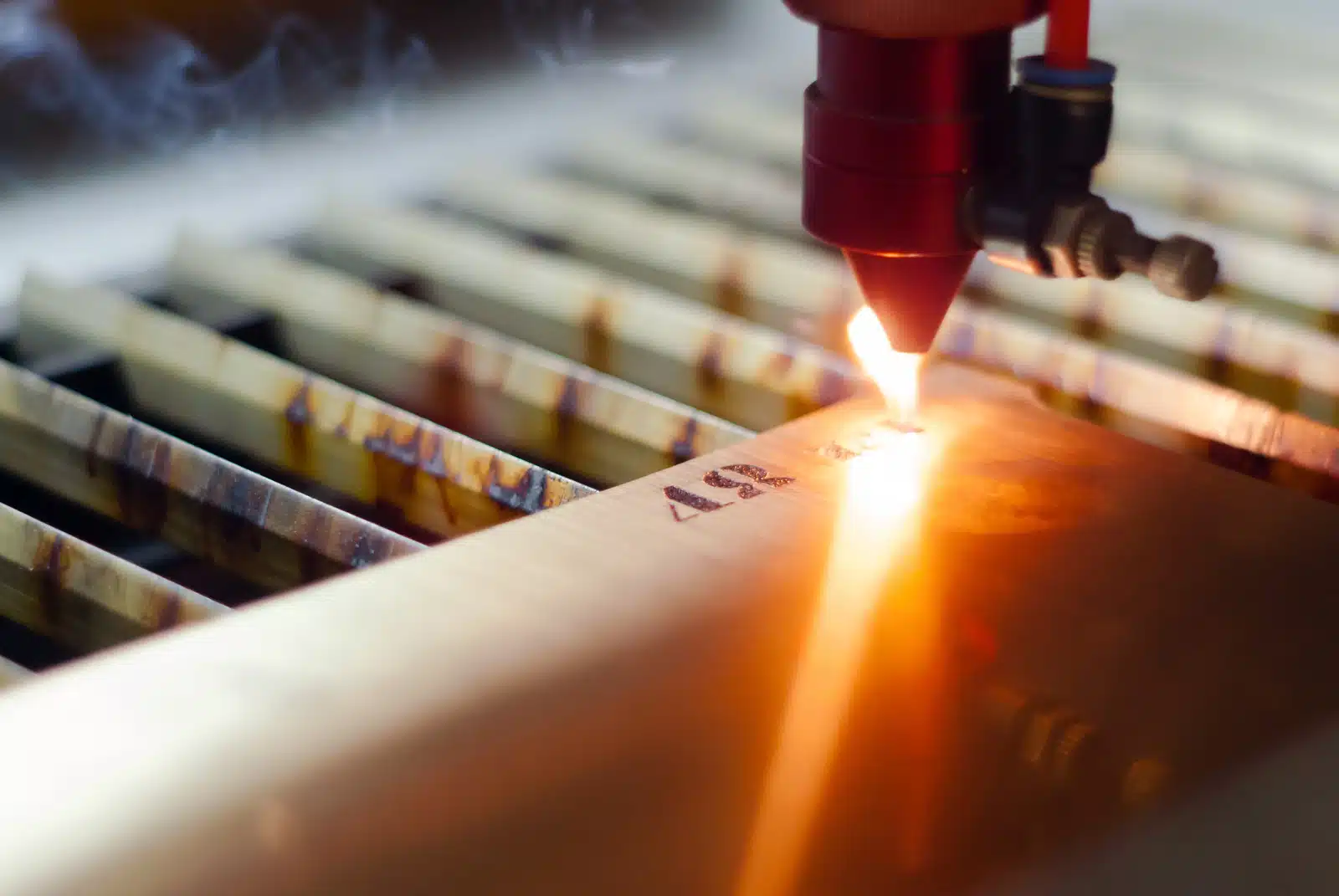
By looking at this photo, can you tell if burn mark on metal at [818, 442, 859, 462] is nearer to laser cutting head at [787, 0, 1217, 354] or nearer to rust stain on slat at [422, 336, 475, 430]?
laser cutting head at [787, 0, 1217, 354]

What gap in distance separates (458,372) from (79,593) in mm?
313

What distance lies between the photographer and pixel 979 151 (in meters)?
0.84

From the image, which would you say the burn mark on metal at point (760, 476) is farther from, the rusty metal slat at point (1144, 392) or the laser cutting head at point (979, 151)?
the rusty metal slat at point (1144, 392)

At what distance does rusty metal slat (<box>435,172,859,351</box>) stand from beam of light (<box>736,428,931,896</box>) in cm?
33

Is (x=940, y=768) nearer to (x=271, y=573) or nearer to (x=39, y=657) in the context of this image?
(x=271, y=573)

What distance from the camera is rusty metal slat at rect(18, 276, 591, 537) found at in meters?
1.07

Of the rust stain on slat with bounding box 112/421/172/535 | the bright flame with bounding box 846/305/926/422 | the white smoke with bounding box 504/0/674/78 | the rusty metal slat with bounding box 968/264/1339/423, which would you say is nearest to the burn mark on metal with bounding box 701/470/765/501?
the bright flame with bounding box 846/305/926/422

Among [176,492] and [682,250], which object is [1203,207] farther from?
[176,492]

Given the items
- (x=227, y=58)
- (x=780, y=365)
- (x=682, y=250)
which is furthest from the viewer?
(x=227, y=58)

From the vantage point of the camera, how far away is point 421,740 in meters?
0.76

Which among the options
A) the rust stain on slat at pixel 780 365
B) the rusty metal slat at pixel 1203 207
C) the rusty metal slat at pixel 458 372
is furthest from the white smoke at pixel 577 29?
the rust stain on slat at pixel 780 365

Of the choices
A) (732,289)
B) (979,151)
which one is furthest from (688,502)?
(732,289)

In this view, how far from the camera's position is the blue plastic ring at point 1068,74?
0.82m

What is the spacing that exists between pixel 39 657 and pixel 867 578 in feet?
1.70
